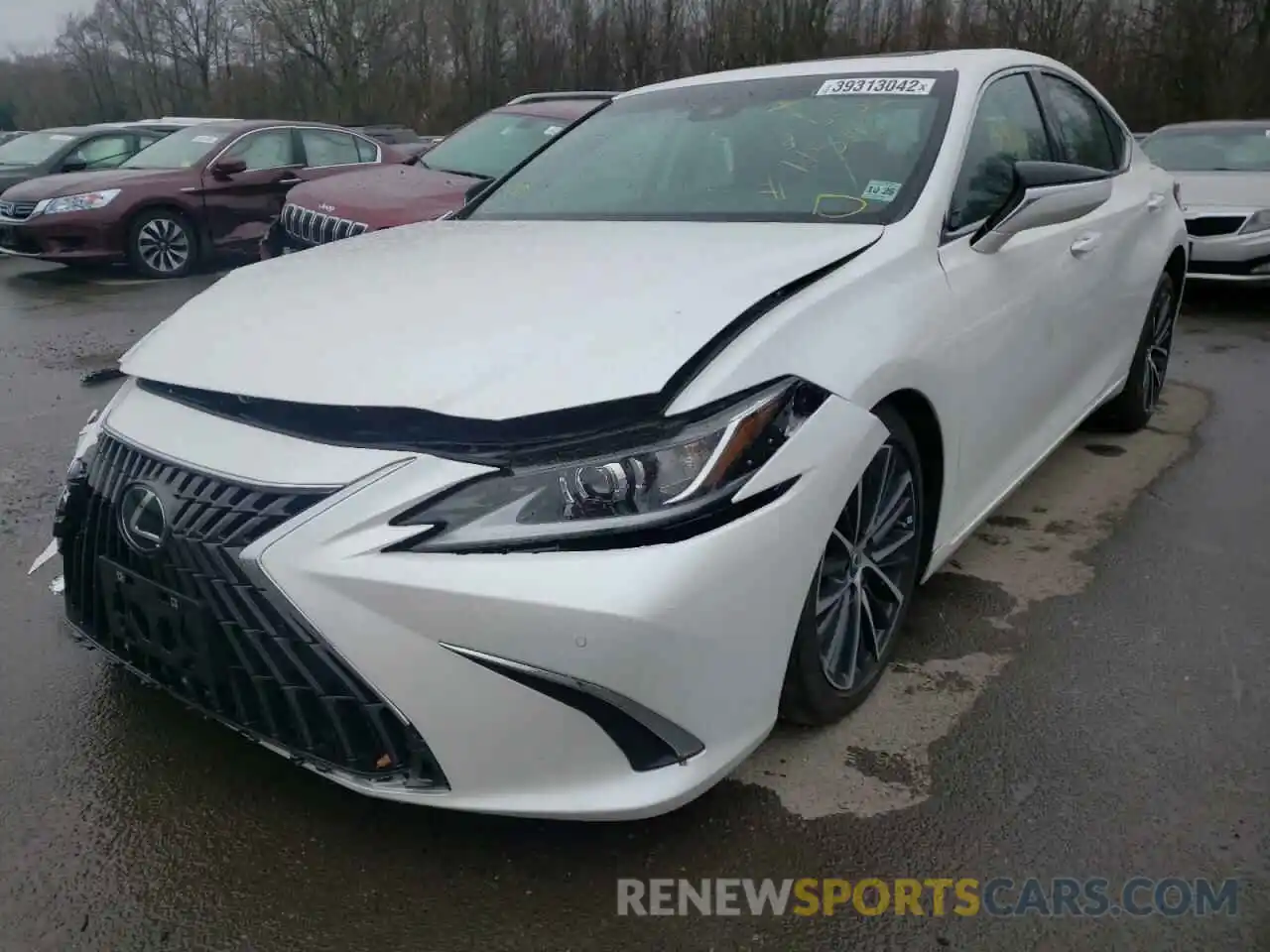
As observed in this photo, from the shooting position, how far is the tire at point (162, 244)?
30.2 ft

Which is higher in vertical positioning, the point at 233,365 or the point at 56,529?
the point at 233,365

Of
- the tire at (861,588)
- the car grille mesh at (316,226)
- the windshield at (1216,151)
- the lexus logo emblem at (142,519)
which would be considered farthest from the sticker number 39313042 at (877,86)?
the windshield at (1216,151)

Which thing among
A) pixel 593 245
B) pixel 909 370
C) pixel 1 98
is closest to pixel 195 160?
pixel 593 245

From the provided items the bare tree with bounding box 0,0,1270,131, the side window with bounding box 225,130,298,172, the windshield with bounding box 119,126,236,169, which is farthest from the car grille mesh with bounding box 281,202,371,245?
the bare tree with bounding box 0,0,1270,131

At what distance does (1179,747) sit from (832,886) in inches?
38.9

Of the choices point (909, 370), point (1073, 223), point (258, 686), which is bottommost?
point (258, 686)

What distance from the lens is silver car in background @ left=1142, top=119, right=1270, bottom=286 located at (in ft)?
24.4

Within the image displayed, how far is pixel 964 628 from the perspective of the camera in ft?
9.97

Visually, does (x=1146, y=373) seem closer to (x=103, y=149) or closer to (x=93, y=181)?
(x=93, y=181)

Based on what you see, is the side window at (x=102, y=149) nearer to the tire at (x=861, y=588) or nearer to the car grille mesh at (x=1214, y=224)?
the car grille mesh at (x=1214, y=224)

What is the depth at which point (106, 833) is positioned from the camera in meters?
2.14

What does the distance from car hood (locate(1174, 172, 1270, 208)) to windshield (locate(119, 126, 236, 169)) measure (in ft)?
27.0

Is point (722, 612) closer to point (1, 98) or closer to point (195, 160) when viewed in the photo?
point (195, 160)

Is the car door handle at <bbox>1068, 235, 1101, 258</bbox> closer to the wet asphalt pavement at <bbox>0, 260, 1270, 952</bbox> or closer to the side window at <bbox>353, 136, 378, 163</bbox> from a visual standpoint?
the wet asphalt pavement at <bbox>0, 260, 1270, 952</bbox>
